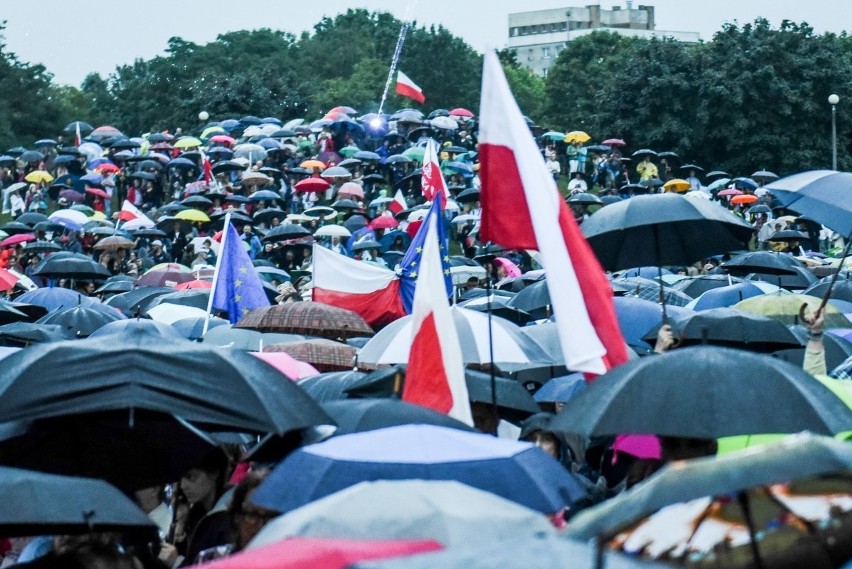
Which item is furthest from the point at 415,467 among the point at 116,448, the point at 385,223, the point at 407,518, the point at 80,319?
the point at 385,223

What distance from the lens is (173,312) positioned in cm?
1306

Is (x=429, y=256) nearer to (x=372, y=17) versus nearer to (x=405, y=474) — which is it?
(x=405, y=474)

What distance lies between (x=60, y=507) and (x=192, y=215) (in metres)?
20.0

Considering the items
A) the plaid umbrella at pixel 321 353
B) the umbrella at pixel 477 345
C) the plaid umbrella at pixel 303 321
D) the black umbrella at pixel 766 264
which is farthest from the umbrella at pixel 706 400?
the black umbrella at pixel 766 264

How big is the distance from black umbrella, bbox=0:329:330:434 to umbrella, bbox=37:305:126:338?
608 cm

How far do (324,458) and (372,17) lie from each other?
288 feet

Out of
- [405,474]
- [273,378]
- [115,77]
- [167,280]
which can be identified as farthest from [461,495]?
[115,77]

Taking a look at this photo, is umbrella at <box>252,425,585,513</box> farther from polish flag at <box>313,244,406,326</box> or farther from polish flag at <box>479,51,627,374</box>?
polish flag at <box>313,244,406,326</box>

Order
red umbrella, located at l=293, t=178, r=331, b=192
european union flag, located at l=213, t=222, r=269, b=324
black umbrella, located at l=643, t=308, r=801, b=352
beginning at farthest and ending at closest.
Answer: red umbrella, located at l=293, t=178, r=331, b=192, european union flag, located at l=213, t=222, r=269, b=324, black umbrella, located at l=643, t=308, r=801, b=352

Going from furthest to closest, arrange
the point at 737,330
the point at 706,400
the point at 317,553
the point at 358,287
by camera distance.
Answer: the point at 358,287 < the point at 737,330 < the point at 706,400 < the point at 317,553

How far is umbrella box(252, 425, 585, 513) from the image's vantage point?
487 cm

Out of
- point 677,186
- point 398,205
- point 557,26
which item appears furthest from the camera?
point 557,26

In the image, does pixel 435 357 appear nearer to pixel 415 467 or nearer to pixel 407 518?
pixel 415 467

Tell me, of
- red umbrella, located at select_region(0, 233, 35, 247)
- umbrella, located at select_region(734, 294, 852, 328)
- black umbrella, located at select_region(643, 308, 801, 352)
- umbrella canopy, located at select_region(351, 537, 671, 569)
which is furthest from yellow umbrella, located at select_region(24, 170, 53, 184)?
umbrella canopy, located at select_region(351, 537, 671, 569)
